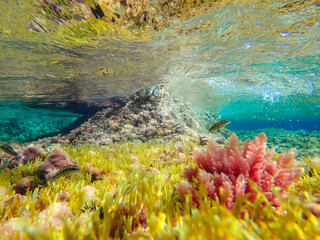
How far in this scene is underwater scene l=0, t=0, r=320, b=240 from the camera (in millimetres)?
1553

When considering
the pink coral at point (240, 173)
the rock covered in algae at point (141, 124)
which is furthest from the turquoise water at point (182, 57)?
the pink coral at point (240, 173)

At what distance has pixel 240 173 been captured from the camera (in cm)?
217

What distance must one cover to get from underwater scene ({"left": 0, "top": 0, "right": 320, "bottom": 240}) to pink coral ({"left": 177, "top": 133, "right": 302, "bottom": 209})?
2cm

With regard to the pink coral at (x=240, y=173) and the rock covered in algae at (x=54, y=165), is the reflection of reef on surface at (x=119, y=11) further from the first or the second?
the pink coral at (x=240, y=173)

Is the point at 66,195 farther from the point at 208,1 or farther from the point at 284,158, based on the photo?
the point at 208,1

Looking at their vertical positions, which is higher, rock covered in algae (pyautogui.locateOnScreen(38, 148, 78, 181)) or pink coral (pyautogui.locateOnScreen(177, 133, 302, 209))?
rock covered in algae (pyautogui.locateOnScreen(38, 148, 78, 181))

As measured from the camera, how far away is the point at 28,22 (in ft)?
23.0

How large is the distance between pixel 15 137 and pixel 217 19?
36880mm

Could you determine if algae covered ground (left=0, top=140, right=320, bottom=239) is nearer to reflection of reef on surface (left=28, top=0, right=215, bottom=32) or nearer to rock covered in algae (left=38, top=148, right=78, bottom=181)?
rock covered in algae (left=38, top=148, right=78, bottom=181)

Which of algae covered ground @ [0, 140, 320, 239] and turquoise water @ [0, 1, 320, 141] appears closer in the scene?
algae covered ground @ [0, 140, 320, 239]

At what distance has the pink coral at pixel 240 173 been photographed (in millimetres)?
1929

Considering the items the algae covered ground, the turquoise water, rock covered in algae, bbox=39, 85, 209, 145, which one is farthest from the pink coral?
the turquoise water

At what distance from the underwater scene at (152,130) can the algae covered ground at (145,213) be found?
0.05 feet

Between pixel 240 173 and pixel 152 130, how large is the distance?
7663mm
